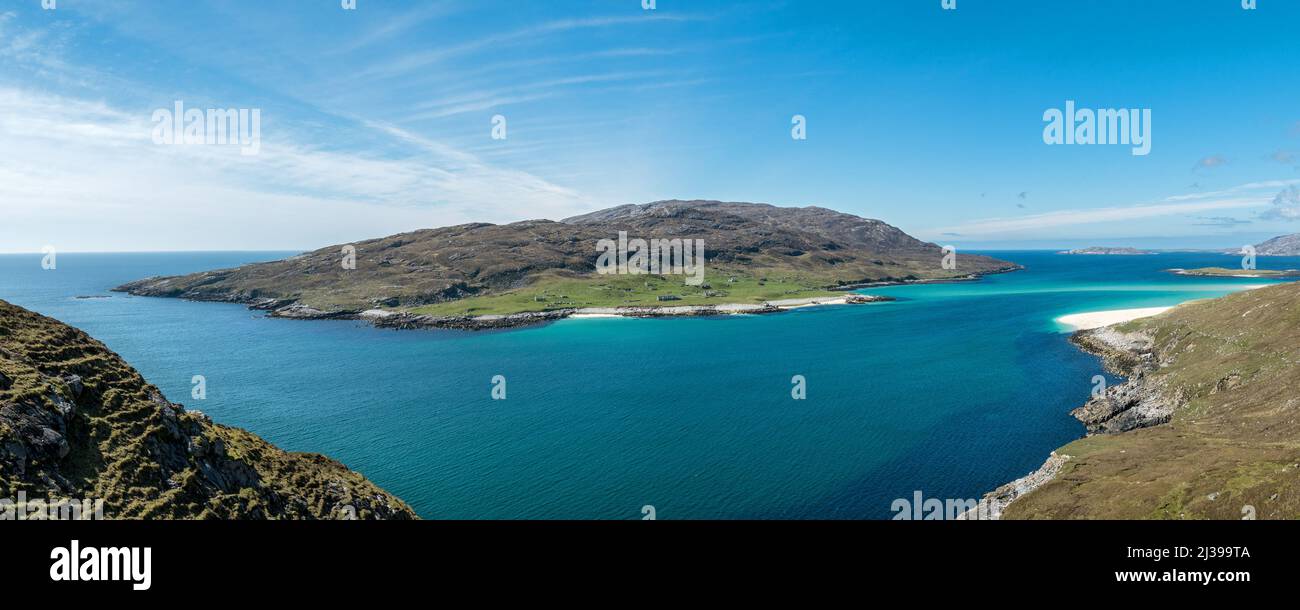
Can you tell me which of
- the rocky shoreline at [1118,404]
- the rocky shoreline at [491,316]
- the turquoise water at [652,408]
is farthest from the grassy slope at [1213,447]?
the rocky shoreline at [491,316]

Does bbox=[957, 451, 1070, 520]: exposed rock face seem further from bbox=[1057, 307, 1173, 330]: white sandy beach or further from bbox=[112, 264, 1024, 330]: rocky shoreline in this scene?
bbox=[112, 264, 1024, 330]: rocky shoreline

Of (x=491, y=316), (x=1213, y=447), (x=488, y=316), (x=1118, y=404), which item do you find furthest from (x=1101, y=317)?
(x=488, y=316)

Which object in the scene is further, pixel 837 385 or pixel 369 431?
pixel 837 385
